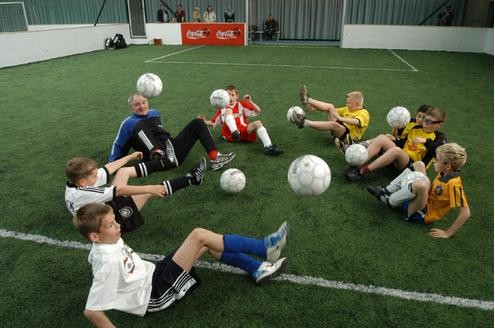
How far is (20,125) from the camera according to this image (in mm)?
6707

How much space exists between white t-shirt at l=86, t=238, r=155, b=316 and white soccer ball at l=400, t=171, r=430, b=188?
247cm

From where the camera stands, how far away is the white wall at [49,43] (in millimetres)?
12867

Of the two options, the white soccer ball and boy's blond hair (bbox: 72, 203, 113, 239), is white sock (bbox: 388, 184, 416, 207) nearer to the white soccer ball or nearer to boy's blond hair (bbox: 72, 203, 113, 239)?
the white soccer ball

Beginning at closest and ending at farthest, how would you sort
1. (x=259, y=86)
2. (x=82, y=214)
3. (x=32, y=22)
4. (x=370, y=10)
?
(x=82, y=214) < (x=259, y=86) < (x=370, y=10) < (x=32, y=22)

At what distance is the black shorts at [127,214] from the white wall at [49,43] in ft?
40.9

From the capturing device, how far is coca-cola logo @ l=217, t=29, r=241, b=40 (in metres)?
18.6

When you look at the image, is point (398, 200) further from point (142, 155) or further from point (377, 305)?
point (142, 155)

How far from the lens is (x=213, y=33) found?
61.7ft

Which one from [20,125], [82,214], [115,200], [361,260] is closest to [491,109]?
[361,260]

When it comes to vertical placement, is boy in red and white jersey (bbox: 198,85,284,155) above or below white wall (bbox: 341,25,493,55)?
below

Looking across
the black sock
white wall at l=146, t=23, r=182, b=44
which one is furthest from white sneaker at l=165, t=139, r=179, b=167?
white wall at l=146, t=23, r=182, b=44

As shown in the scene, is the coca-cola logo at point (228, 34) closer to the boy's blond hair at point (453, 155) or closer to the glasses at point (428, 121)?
the glasses at point (428, 121)

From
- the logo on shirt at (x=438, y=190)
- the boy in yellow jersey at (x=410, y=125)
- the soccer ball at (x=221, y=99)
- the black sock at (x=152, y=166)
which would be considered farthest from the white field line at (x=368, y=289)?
the soccer ball at (x=221, y=99)

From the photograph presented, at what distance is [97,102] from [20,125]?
1899mm
